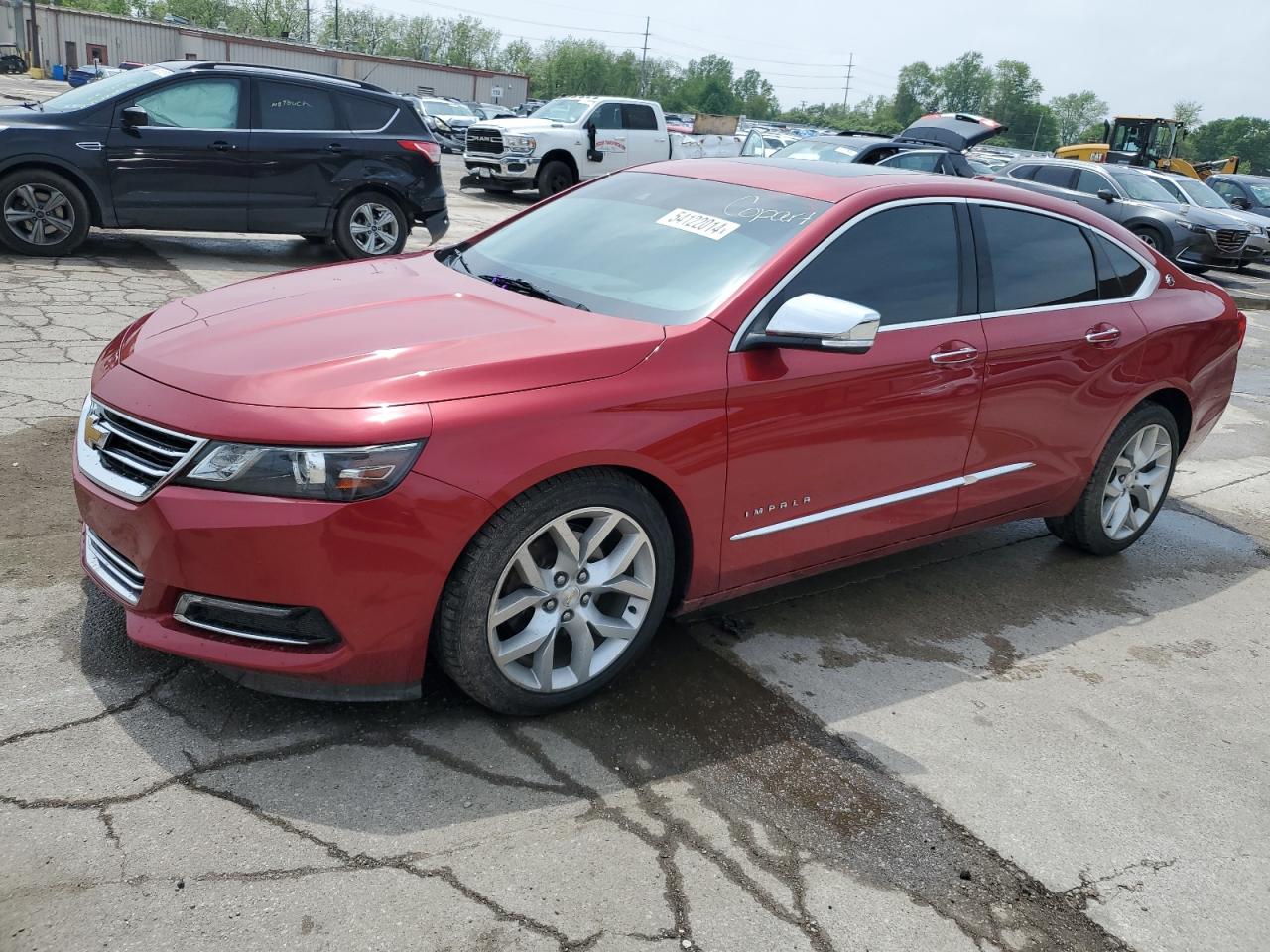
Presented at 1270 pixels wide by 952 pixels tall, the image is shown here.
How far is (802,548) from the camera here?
12.0ft

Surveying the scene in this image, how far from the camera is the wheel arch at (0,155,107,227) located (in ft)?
27.9

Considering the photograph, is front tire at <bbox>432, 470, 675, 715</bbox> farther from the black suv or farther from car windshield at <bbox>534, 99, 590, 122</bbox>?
car windshield at <bbox>534, 99, 590, 122</bbox>

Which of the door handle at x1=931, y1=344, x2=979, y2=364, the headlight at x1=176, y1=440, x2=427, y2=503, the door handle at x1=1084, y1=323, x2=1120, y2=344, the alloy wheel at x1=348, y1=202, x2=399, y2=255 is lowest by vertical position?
the alloy wheel at x1=348, y1=202, x2=399, y2=255

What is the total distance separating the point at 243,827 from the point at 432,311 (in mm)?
1582

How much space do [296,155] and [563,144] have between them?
361 inches

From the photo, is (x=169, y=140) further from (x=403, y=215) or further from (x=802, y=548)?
(x=802, y=548)

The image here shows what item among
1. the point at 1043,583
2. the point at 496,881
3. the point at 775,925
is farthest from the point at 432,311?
the point at 1043,583


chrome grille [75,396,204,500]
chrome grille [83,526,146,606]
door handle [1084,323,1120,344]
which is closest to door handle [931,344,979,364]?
door handle [1084,323,1120,344]

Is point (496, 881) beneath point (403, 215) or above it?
beneath

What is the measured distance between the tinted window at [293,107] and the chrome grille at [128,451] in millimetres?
7153

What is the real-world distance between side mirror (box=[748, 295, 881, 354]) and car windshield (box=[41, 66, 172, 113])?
7.74 m

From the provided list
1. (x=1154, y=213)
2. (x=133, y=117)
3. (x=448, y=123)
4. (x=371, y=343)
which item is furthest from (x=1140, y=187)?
(x=448, y=123)

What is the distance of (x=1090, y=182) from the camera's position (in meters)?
17.0

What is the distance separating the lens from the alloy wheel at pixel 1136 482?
4848mm
